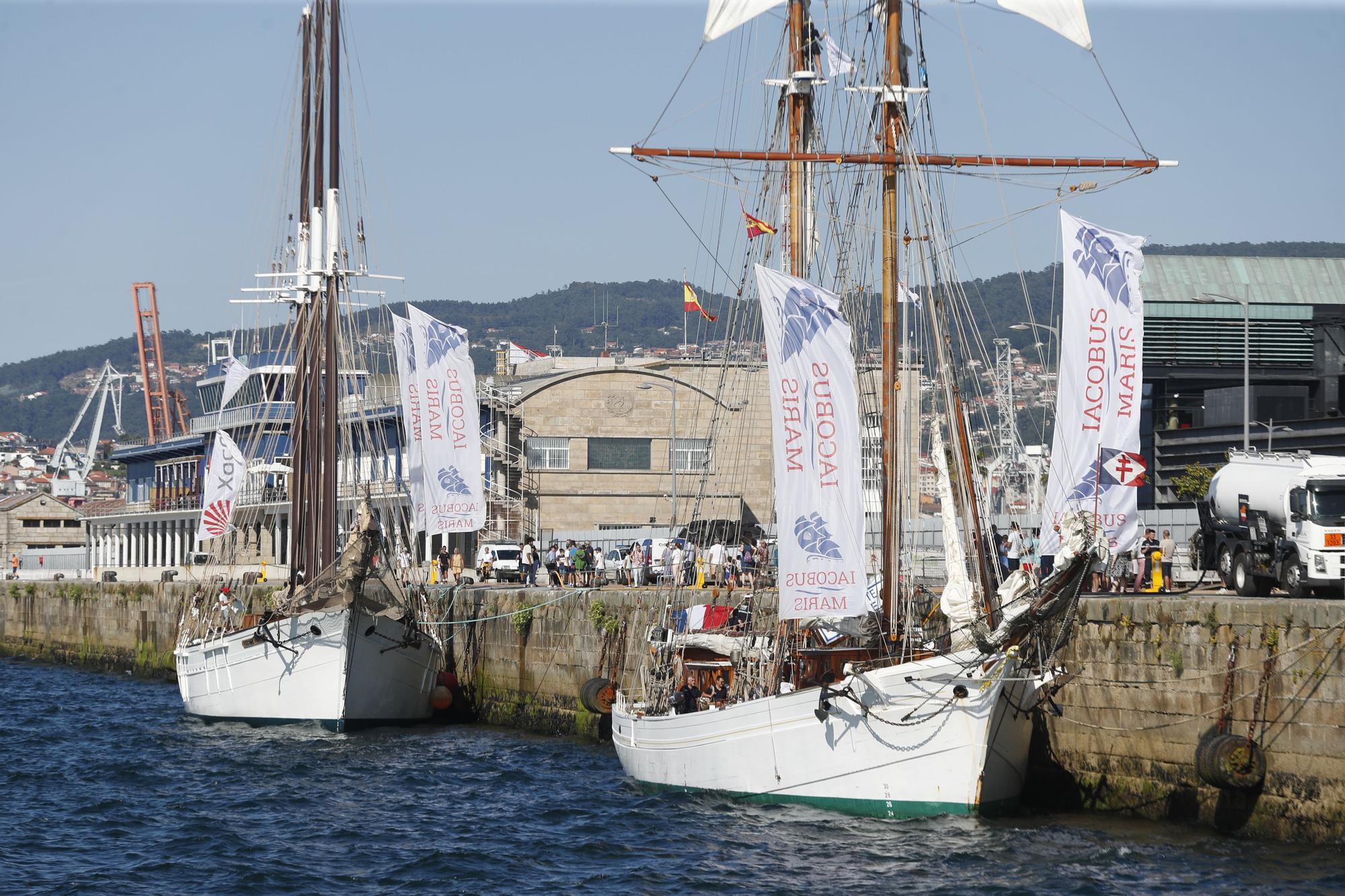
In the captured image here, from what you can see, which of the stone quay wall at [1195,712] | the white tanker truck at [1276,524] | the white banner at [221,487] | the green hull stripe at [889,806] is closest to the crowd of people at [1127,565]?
the white tanker truck at [1276,524]

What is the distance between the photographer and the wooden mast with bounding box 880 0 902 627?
27.0 metres

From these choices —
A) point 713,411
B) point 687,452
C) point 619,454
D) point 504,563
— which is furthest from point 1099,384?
point 619,454

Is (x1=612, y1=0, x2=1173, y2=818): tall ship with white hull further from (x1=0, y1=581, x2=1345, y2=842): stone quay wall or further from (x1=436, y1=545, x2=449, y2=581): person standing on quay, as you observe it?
(x1=436, y1=545, x2=449, y2=581): person standing on quay

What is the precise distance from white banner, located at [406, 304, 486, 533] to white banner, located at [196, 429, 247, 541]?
29.3 feet

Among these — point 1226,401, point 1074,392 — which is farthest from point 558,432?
point 1074,392

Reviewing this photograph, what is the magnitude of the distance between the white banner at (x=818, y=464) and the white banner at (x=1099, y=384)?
139 inches

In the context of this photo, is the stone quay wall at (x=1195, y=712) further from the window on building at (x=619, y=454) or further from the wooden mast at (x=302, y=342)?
the window on building at (x=619, y=454)

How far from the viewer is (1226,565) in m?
29.7

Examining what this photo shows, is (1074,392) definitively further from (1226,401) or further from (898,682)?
(1226,401)

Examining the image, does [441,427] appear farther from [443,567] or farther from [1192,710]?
[1192,710]

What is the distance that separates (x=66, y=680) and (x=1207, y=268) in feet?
174

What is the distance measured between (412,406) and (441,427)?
101cm

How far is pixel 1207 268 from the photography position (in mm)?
74062

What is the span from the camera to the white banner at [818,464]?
2564cm
